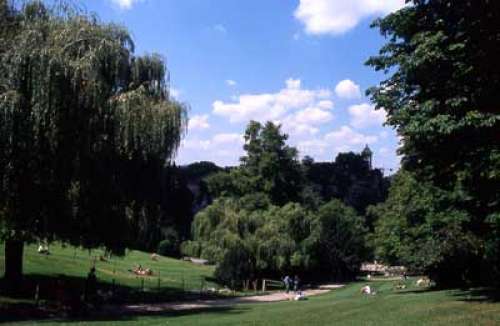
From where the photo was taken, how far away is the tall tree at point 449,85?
645 inches

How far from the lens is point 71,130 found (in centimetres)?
2288

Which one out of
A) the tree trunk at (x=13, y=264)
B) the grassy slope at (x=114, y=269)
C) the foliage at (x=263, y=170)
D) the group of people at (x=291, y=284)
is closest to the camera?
the tree trunk at (x=13, y=264)

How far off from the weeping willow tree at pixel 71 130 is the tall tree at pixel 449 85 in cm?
1076

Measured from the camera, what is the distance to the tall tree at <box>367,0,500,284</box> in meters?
16.4

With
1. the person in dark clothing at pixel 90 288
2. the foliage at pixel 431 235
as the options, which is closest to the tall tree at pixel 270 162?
the foliage at pixel 431 235

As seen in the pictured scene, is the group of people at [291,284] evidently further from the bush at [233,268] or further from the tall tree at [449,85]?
the tall tree at [449,85]

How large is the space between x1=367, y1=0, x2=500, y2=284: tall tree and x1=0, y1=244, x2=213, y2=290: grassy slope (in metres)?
18.3

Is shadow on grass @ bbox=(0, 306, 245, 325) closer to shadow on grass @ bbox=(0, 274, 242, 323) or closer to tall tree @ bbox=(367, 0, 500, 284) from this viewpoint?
shadow on grass @ bbox=(0, 274, 242, 323)

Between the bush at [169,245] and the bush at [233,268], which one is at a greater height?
the bush at [169,245]

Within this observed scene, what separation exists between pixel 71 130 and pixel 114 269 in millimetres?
28546

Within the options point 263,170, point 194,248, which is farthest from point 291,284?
point 263,170

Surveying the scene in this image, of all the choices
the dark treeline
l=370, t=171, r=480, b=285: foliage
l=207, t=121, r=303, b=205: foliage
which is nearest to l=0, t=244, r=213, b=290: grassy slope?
the dark treeline

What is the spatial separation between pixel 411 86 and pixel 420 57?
5.58 feet

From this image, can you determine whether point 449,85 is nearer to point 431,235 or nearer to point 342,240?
point 431,235
